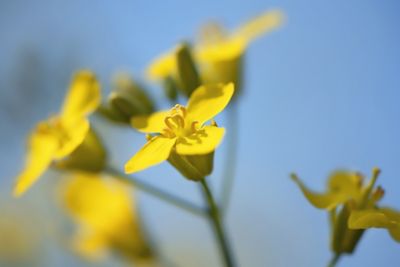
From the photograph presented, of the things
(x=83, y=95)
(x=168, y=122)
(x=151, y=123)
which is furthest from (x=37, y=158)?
(x=168, y=122)

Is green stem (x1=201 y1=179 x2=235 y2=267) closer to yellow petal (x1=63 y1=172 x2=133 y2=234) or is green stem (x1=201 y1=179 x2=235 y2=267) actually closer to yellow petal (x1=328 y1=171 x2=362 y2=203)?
yellow petal (x1=328 y1=171 x2=362 y2=203)

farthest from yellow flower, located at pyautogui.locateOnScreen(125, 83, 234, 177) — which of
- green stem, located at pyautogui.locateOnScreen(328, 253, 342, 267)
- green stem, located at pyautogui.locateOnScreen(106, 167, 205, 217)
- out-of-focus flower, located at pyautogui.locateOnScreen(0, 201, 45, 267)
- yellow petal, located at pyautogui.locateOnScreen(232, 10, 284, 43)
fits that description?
out-of-focus flower, located at pyautogui.locateOnScreen(0, 201, 45, 267)

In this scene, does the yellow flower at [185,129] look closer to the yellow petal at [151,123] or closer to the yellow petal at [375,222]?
the yellow petal at [151,123]

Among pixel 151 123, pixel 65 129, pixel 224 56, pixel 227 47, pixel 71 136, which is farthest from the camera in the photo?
pixel 227 47

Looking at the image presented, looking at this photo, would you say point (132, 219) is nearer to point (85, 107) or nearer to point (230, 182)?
point (230, 182)

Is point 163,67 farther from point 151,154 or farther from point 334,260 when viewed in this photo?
point 334,260

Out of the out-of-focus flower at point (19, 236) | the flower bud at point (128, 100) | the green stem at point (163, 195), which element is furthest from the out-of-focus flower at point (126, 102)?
the out-of-focus flower at point (19, 236)
